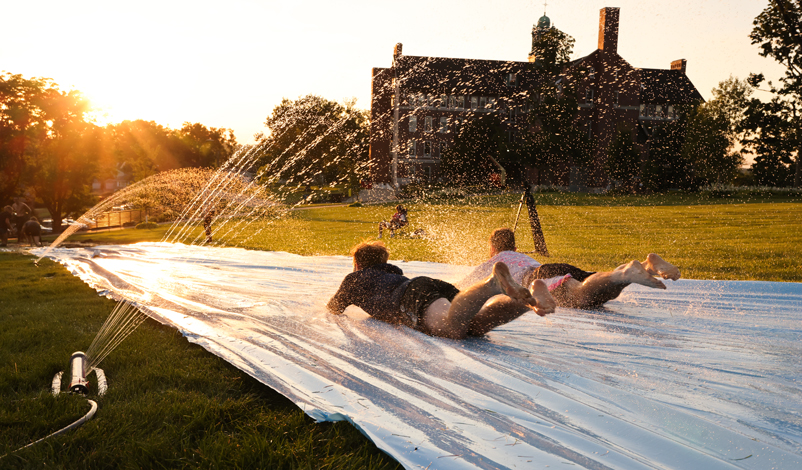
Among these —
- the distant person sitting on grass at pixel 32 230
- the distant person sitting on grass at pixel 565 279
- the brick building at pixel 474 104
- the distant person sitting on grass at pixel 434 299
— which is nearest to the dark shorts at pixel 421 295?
the distant person sitting on grass at pixel 434 299

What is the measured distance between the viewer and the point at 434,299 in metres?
4.50

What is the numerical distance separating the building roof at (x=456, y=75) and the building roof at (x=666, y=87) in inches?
554

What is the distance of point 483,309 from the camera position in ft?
14.3

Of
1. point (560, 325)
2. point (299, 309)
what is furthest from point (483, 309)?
point (299, 309)

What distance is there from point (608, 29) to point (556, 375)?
51.7 metres

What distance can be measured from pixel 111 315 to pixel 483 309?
4928 millimetres

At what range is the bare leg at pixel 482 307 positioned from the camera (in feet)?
12.0

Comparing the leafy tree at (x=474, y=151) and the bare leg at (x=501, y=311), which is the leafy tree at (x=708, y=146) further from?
the bare leg at (x=501, y=311)

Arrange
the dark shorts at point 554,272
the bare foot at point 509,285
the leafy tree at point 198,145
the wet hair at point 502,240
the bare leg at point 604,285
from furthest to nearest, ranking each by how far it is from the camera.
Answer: the leafy tree at point 198,145 → the wet hair at point 502,240 → the dark shorts at point 554,272 → the bare leg at point 604,285 → the bare foot at point 509,285

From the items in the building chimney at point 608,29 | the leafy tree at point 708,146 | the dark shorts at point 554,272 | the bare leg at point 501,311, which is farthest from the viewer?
the leafy tree at point 708,146

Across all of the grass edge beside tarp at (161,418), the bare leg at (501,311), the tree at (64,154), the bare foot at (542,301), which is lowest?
the grass edge beside tarp at (161,418)

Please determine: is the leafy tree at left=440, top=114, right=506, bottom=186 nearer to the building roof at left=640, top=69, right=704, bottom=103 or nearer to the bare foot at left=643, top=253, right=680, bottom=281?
the building roof at left=640, top=69, right=704, bottom=103

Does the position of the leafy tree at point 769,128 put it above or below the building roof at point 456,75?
below

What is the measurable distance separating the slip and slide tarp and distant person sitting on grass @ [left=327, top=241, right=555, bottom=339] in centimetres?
18
